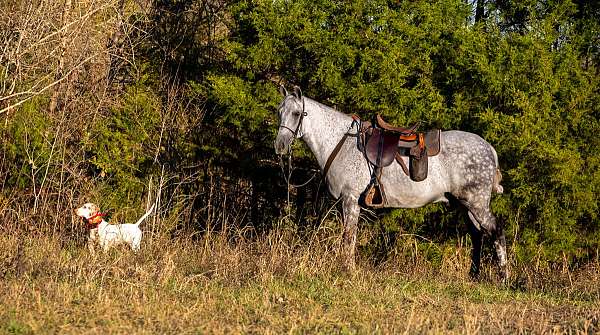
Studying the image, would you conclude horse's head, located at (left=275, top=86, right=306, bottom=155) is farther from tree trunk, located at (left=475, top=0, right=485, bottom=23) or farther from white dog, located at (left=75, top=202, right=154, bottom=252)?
tree trunk, located at (left=475, top=0, right=485, bottom=23)

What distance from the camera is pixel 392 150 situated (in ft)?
29.9

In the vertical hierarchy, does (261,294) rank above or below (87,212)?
below

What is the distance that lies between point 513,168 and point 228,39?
15.3 feet

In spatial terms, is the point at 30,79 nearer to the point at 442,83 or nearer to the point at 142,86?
the point at 142,86

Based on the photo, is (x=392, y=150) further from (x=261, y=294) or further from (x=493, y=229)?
(x=261, y=294)

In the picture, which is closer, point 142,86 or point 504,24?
point 504,24

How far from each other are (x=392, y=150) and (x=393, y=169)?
0.30 m

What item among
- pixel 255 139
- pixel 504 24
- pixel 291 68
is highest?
pixel 504 24

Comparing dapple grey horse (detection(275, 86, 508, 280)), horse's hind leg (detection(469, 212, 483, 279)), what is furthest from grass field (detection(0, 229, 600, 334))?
dapple grey horse (detection(275, 86, 508, 280))

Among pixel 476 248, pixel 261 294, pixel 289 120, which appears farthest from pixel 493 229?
pixel 261 294

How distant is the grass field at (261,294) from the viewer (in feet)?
19.0

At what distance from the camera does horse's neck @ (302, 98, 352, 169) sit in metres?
9.34

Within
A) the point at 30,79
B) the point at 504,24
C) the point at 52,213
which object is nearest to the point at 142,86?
the point at 30,79

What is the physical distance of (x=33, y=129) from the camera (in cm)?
1182
